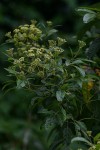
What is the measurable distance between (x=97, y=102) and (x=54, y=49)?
25 cm

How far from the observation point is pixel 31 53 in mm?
1449

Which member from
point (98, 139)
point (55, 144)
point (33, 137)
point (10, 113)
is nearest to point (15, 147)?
point (33, 137)

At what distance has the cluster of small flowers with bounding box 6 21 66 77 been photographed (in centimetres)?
146

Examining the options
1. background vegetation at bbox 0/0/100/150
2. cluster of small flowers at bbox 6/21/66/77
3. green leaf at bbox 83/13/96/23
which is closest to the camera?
cluster of small flowers at bbox 6/21/66/77

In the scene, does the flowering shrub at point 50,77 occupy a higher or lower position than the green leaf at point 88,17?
lower

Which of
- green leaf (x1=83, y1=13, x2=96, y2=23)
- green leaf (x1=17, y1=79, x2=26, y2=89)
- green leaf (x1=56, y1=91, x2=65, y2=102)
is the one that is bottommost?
green leaf (x1=56, y1=91, x2=65, y2=102)

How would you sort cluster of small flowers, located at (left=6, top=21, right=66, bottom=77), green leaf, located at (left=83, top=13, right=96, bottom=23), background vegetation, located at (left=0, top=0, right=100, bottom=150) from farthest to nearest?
background vegetation, located at (left=0, top=0, right=100, bottom=150) < green leaf, located at (left=83, top=13, right=96, bottom=23) < cluster of small flowers, located at (left=6, top=21, right=66, bottom=77)

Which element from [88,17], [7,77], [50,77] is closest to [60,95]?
[50,77]

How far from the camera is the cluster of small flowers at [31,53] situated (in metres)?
1.46

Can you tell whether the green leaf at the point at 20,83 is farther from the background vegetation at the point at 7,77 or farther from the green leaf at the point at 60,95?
the background vegetation at the point at 7,77

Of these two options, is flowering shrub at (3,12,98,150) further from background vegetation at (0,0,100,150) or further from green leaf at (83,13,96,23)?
background vegetation at (0,0,100,150)

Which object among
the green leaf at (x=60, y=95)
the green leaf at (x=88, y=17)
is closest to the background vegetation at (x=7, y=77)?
the green leaf at (x=88, y=17)

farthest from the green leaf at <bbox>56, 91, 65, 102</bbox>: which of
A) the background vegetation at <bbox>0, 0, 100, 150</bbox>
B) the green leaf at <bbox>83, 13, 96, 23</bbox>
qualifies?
the background vegetation at <bbox>0, 0, 100, 150</bbox>

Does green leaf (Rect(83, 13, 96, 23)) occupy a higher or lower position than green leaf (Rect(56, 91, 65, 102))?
higher
